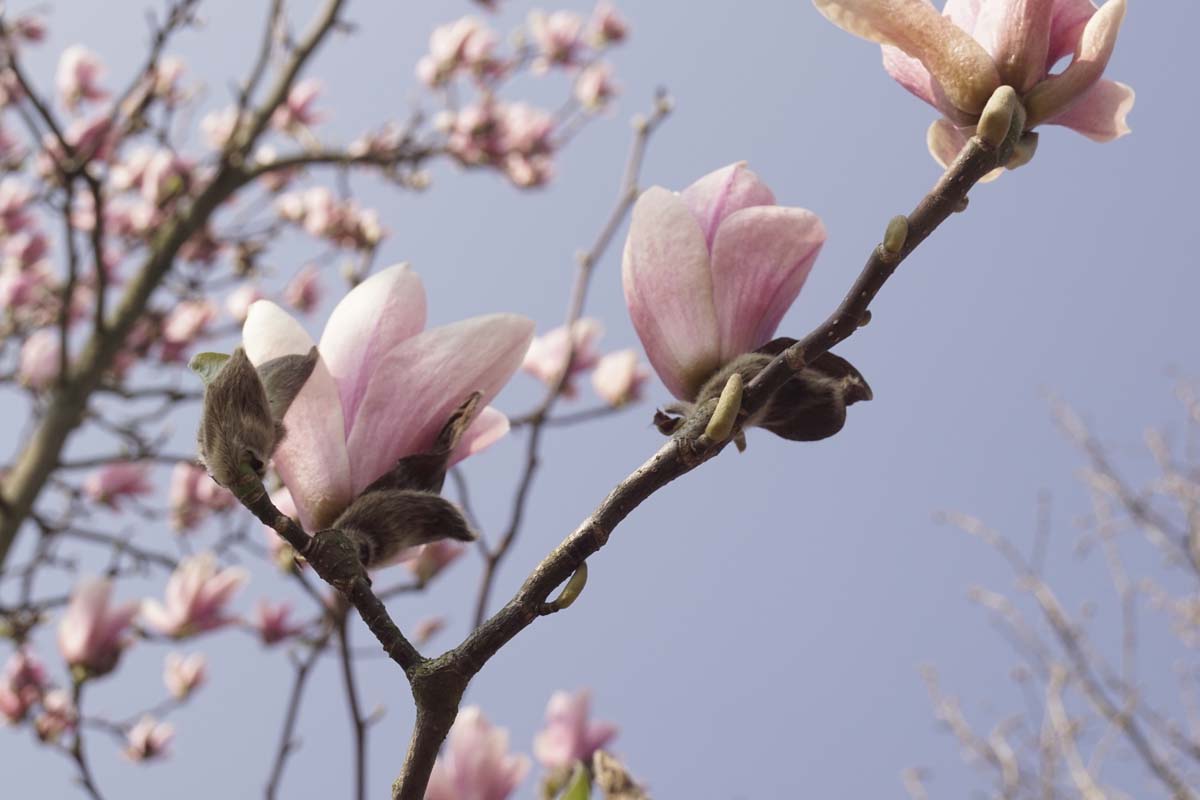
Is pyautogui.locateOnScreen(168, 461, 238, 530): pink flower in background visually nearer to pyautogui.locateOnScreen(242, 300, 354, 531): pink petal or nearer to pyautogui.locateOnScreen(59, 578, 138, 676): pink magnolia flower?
pyautogui.locateOnScreen(59, 578, 138, 676): pink magnolia flower

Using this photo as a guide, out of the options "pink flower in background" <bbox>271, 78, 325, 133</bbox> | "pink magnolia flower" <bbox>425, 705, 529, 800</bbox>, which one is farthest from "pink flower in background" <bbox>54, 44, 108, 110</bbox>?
"pink magnolia flower" <bbox>425, 705, 529, 800</bbox>

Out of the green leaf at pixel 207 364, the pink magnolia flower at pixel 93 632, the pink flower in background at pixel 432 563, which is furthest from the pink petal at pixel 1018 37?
the pink magnolia flower at pixel 93 632

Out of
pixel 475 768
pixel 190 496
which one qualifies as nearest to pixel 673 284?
pixel 475 768

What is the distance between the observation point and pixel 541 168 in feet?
16.8

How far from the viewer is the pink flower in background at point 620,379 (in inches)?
115

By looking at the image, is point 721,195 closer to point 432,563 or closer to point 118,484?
point 432,563

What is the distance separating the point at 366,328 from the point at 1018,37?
0.44 m

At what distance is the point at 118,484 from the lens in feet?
11.3

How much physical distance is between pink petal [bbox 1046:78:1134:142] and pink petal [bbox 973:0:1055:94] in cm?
3

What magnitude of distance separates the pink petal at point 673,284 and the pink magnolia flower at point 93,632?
6.32ft

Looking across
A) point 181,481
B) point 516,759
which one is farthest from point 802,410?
point 181,481

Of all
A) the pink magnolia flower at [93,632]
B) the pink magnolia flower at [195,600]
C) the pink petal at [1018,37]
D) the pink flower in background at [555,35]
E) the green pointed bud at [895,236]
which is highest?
the pink flower in background at [555,35]

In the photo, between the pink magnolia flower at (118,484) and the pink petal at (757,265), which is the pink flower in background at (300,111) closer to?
the pink magnolia flower at (118,484)

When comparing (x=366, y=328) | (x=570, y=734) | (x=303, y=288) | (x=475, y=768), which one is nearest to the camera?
(x=366, y=328)
